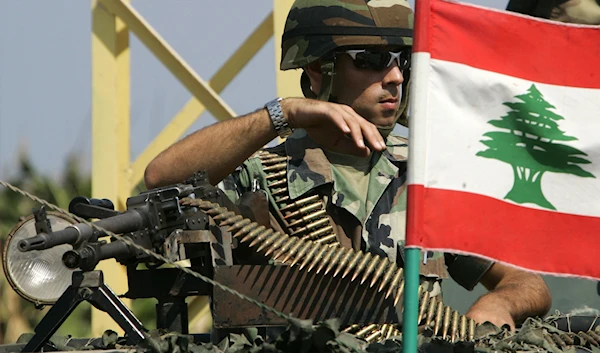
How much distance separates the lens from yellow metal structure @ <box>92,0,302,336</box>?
7.68 metres

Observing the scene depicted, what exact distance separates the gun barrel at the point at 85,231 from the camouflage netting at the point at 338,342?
0.35 m

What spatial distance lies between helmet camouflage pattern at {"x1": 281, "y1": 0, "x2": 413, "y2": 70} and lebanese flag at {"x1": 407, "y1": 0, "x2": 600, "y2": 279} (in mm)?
1105

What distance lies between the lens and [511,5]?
19.5 ft

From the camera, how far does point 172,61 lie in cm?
767

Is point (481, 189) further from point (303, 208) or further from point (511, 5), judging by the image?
point (511, 5)

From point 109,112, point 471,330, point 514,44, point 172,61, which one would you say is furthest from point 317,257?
point 109,112

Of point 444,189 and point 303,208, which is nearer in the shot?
point 444,189

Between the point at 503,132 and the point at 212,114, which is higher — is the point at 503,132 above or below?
below

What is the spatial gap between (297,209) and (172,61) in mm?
3116

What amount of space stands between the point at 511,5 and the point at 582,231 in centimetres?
246

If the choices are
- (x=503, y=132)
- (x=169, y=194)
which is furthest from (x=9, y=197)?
(x=503, y=132)

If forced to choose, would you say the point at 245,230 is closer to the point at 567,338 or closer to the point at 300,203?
the point at 300,203

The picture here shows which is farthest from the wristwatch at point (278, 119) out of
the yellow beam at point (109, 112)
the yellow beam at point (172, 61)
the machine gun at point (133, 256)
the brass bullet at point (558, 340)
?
the yellow beam at point (109, 112)

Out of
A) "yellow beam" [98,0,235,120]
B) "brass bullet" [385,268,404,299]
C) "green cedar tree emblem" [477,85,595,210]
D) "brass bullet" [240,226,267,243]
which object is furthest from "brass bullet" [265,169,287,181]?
"yellow beam" [98,0,235,120]
